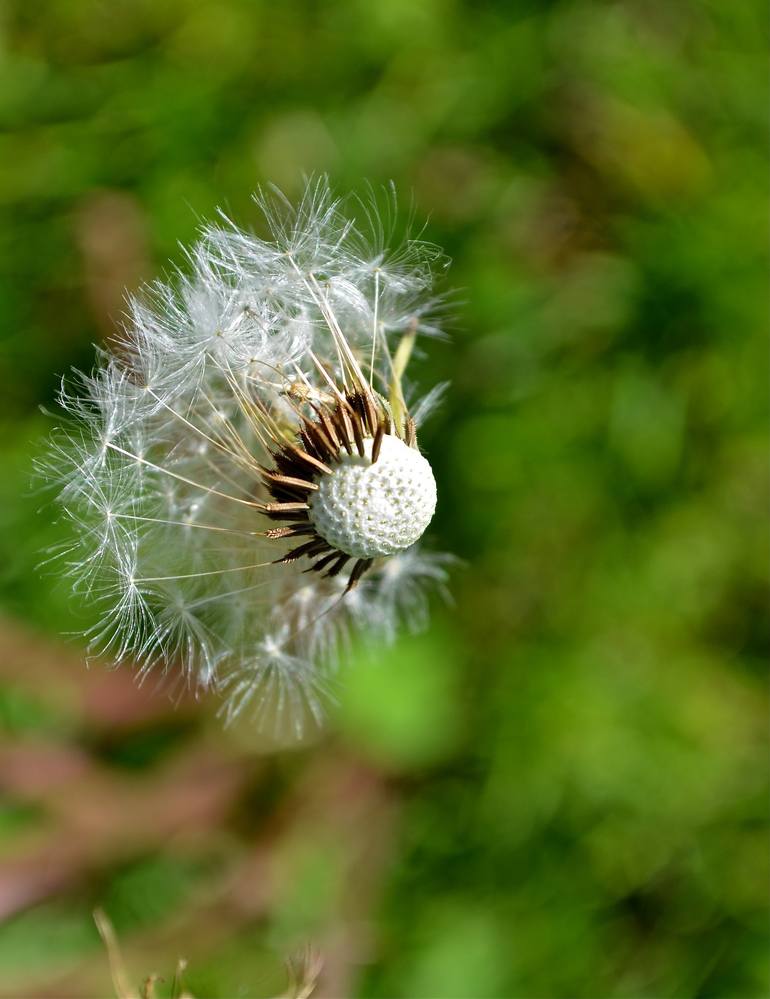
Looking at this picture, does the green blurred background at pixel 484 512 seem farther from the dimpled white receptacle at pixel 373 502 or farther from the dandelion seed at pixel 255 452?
the dimpled white receptacle at pixel 373 502

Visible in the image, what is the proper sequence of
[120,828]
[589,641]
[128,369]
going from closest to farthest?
[128,369]
[120,828]
[589,641]

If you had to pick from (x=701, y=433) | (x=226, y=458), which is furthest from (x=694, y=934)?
(x=226, y=458)

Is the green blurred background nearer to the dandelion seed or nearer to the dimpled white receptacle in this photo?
the dandelion seed

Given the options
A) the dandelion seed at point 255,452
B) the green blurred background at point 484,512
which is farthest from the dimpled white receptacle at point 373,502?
the green blurred background at point 484,512

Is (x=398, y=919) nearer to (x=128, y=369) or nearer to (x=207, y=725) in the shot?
(x=207, y=725)

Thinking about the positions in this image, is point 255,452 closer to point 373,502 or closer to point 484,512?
point 373,502

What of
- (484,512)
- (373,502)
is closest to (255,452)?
(373,502)
